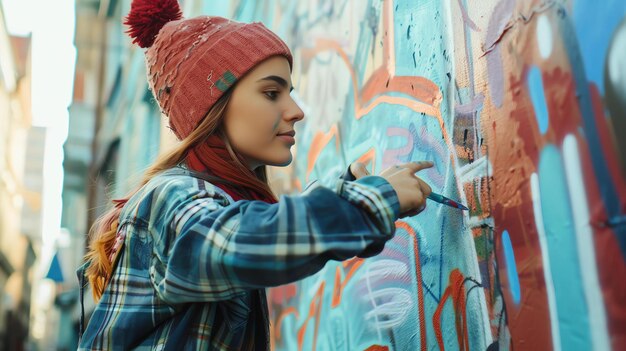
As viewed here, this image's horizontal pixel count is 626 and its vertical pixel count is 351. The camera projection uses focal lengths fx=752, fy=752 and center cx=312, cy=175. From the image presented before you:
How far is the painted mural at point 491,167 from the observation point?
1.48 metres

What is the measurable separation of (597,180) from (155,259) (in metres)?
0.89

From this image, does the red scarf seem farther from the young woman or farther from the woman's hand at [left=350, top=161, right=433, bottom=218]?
Result: the woman's hand at [left=350, top=161, right=433, bottom=218]

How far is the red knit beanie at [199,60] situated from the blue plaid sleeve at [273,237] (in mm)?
437

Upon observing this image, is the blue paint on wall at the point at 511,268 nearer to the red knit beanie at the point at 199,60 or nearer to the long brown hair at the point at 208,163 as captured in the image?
the long brown hair at the point at 208,163

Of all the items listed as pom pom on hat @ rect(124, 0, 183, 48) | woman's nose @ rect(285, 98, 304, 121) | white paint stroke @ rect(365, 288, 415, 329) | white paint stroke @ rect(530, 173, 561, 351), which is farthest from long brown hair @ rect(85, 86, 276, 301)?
white paint stroke @ rect(365, 288, 415, 329)

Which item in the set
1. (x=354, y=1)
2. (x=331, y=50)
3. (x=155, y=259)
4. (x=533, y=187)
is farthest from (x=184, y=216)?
(x=331, y=50)

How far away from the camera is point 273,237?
130 centimetres

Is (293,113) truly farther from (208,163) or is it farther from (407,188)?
(407,188)

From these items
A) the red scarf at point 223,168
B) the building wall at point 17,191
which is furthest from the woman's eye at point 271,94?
the building wall at point 17,191

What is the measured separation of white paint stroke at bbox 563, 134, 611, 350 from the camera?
1.46 meters

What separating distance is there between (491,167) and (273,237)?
0.79 meters

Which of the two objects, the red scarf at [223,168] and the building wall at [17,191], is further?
the building wall at [17,191]

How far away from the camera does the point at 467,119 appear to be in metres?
2.04

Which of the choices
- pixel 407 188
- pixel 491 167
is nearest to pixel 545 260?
pixel 491 167
